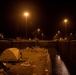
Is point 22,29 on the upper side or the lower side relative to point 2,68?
upper

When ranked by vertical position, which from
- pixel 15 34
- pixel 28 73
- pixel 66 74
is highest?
pixel 15 34

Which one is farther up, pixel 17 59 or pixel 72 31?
pixel 72 31

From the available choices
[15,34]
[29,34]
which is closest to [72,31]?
[29,34]

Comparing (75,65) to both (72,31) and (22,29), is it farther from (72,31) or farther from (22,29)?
(72,31)

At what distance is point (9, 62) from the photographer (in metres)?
23.9

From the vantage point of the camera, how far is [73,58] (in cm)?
4084

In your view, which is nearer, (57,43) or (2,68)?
(2,68)

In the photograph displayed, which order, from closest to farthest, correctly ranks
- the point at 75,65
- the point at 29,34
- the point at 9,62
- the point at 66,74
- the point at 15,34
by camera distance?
the point at 9,62 → the point at 66,74 → the point at 75,65 → the point at 15,34 → the point at 29,34

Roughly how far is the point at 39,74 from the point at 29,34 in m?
104

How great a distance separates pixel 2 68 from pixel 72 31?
10810 centimetres

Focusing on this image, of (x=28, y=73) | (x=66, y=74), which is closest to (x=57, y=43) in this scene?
(x=66, y=74)

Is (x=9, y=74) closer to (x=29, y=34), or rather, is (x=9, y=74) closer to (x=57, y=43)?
(x=57, y=43)

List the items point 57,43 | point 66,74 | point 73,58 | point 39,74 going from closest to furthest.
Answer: point 39,74
point 66,74
point 73,58
point 57,43

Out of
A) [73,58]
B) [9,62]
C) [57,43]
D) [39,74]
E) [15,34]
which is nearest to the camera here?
[39,74]
